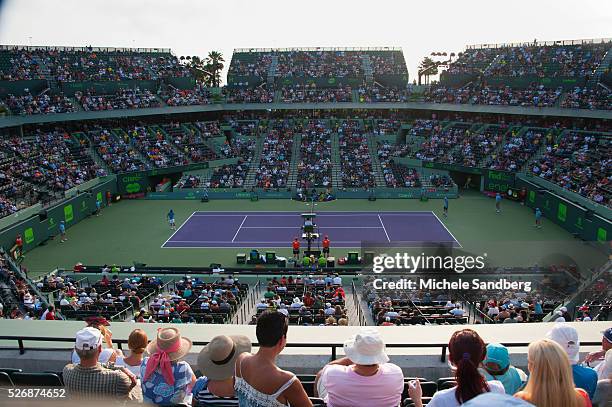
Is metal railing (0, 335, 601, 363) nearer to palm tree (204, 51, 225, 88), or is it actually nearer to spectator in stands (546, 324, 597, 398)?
spectator in stands (546, 324, 597, 398)

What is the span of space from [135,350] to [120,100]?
48.1 metres

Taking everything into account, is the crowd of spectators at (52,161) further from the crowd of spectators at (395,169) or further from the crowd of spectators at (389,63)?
the crowd of spectators at (389,63)

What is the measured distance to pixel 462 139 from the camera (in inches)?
1914

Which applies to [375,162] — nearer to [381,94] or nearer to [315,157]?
[315,157]

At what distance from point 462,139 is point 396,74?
48.9 ft

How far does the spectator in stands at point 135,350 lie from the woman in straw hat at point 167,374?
64 centimetres

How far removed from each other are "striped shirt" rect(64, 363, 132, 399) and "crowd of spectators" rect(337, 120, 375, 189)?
1566 inches

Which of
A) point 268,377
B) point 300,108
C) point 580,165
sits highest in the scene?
point 300,108

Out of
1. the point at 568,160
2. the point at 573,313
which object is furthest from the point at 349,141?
the point at 573,313

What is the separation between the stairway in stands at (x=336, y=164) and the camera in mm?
44897

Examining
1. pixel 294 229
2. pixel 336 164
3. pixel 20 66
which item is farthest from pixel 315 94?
pixel 20 66

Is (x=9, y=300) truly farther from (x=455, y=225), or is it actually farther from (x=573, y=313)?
(x=455, y=225)

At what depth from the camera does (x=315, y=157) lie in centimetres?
4944

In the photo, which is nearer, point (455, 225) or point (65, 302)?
point (65, 302)
